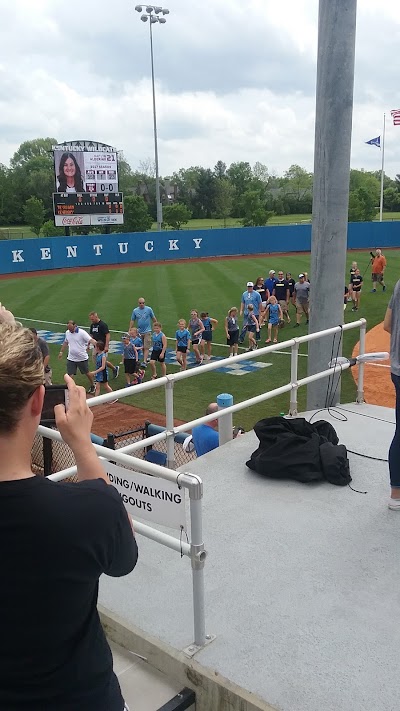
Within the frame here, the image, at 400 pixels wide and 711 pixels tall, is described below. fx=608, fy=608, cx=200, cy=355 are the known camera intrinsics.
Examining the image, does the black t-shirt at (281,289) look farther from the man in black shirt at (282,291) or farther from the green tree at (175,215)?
the green tree at (175,215)

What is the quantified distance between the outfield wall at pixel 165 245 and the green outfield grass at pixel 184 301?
2745 mm

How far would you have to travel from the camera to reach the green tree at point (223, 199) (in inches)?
3356

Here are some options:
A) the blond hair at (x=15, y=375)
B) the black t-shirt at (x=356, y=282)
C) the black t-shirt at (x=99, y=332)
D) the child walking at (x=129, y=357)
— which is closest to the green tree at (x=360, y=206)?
the black t-shirt at (x=356, y=282)

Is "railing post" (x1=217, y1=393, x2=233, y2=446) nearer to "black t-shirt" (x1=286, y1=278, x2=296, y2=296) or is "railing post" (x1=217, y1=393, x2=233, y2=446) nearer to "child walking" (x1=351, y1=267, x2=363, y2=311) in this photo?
"black t-shirt" (x1=286, y1=278, x2=296, y2=296)

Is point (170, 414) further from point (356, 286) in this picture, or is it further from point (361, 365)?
point (356, 286)

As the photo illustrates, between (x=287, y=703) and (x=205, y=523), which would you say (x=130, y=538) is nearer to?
(x=287, y=703)

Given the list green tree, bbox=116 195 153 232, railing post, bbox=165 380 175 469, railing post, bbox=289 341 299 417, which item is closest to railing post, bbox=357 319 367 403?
railing post, bbox=289 341 299 417

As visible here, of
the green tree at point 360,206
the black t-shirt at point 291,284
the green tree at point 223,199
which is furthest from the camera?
the green tree at point 223,199

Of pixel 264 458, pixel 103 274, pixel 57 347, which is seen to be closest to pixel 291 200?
pixel 103 274

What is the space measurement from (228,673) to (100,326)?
43.7 ft

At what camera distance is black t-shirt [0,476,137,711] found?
5.26ft

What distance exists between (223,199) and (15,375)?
86.6 meters

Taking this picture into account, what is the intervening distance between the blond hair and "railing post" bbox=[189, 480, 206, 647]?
59.3 inches

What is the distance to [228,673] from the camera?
318 cm
